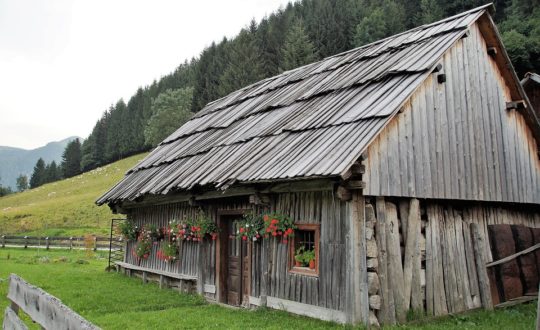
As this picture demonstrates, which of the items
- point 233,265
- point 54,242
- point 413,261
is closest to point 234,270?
point 233,265

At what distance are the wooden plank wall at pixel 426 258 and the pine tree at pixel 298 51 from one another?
47.1 metres

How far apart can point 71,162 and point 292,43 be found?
5492 centimetres

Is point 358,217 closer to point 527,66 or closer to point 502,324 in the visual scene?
point 502,324

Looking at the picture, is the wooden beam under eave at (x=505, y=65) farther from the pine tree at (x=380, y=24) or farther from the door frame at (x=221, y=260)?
the pine tree at (x=380, y=24)

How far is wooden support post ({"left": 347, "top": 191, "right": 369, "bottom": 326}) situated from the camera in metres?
9.04

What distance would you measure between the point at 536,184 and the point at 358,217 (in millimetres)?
6427

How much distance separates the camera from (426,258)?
33.4 feet

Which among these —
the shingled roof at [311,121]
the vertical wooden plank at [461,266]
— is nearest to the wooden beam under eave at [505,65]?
the shingled roof at [311,121]

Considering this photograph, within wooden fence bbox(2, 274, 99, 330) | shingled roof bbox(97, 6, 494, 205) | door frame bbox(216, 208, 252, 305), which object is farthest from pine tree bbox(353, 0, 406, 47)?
wooden fence bbox(2, 274, 99, 330)

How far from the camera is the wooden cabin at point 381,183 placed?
369 inches

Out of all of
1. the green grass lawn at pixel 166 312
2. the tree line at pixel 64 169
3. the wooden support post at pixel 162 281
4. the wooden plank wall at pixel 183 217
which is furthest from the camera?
the tree line at pixel 64 169

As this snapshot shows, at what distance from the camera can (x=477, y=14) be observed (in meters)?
11.8

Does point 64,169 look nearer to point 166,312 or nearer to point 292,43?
point 292,43

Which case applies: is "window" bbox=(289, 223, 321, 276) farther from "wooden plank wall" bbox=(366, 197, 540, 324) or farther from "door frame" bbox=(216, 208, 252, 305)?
"door frame" bbox=(216, 208, 252, 305)
